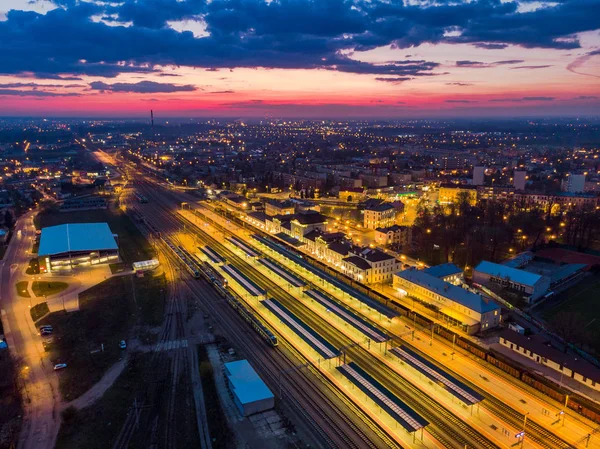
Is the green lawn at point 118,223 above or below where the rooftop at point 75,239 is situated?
below

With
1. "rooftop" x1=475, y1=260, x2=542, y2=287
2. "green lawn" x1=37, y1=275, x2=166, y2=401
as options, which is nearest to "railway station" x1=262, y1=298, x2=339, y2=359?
"green lawn" x1=37, y1=275, x2=166, y2=401

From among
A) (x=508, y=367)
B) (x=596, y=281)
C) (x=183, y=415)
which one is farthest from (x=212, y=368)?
(x=596, y=281)

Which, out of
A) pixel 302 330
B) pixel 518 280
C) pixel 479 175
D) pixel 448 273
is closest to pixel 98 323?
pixel 302 330

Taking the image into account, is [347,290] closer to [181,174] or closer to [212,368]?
[212,368]

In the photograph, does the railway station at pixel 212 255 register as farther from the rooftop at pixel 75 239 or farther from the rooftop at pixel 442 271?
the rooftop at pixel 442 271

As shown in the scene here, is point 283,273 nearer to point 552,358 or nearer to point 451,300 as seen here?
point 451,300

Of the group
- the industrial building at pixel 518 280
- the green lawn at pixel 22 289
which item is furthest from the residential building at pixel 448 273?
the green lawn at pixel 22 289
